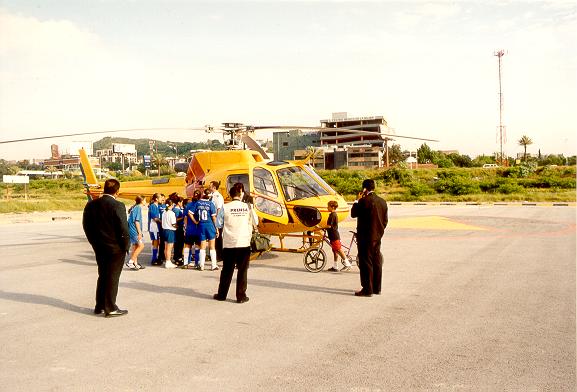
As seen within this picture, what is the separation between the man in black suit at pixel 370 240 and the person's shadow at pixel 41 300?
4.34 meters

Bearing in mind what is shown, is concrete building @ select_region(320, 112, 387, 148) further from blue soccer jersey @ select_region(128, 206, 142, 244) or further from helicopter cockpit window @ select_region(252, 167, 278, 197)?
blue soccer jersey @ select_region(128, 206, 142, 244)

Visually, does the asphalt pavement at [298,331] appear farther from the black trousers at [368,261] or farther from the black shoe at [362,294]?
the black trousers at [368,261]

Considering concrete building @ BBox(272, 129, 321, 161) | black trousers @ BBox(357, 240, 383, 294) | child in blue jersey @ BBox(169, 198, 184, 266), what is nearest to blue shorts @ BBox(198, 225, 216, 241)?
child in blue jersey @ BBox(169, 198, 184, 266)

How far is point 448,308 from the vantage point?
24.4 feet

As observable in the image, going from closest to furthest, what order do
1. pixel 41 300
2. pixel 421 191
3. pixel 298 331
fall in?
pixel 298 331
pixel 41 300
pixel 421 191

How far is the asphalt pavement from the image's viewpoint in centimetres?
479

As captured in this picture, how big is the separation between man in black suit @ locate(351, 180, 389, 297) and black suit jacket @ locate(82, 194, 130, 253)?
3753 millimetres

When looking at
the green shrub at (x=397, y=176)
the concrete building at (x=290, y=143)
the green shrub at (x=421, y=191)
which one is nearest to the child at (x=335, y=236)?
the green shrub at (x=421, y=191)

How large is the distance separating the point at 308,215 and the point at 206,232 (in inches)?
93.5

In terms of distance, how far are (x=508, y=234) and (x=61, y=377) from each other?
16412 mm

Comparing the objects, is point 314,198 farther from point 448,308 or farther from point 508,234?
point 508,234

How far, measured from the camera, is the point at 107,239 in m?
7.08

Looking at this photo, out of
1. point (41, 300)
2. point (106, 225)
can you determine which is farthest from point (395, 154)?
point (106, 225)

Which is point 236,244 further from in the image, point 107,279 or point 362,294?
point 362,294
